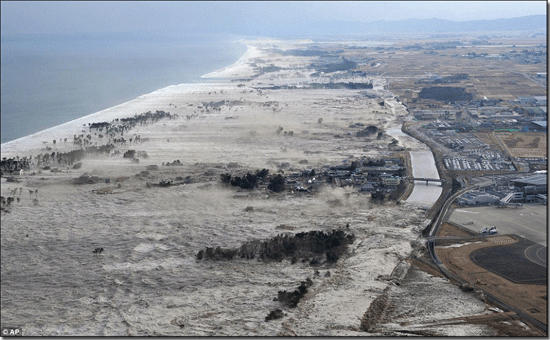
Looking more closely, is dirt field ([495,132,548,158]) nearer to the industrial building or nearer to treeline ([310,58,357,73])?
the industrial building

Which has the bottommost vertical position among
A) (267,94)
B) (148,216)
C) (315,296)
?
(315,296)

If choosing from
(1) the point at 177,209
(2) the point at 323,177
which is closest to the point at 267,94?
(2) the point at 323,177

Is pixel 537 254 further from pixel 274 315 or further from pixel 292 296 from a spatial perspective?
pixel 274 315

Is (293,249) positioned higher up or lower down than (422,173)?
lower down

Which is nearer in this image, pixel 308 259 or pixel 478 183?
pixel 308 259

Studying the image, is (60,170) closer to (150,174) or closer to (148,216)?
(150,174)

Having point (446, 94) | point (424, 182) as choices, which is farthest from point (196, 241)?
point (446, 94)
